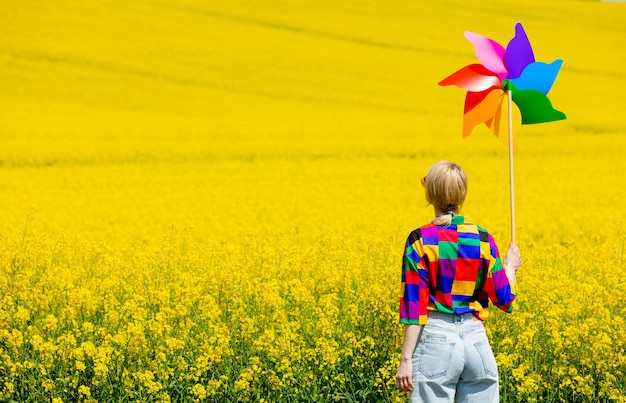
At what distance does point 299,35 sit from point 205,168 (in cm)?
1303

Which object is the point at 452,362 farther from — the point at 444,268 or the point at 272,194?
the point at 272,194

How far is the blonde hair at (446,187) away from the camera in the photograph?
3.78m

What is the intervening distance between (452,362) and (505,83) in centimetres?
159

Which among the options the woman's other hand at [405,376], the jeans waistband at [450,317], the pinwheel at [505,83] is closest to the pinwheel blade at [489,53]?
the pinwheel at [505,83]

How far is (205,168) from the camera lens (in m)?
15.3

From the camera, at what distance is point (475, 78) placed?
4.67 meters

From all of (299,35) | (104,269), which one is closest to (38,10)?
(299,35)

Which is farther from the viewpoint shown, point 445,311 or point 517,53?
point 517,53

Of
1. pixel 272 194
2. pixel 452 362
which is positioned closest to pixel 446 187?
pixel 452 362

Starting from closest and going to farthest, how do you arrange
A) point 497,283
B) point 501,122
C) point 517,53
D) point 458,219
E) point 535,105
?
point 458,219
point 497,283
point 517,53
point 535,105
point 501,122

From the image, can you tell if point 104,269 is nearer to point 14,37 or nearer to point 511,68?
point 511,68

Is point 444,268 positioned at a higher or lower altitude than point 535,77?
lower

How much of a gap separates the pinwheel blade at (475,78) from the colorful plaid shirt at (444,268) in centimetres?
94

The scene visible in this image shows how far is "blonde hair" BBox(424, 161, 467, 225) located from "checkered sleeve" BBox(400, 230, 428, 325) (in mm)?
149
